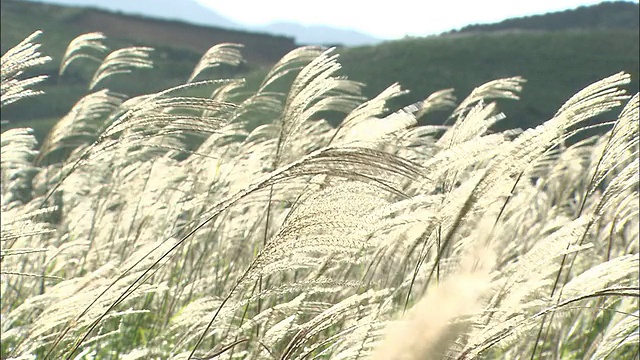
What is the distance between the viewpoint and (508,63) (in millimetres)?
43219

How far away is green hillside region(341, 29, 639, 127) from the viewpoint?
38875 millimetres

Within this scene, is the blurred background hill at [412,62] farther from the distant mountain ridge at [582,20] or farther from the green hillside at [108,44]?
the distant mountain ridge at [582,20]

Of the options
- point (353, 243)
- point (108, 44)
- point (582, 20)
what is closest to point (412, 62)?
point (108, 44)

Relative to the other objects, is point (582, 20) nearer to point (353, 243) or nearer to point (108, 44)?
point (108, 44)

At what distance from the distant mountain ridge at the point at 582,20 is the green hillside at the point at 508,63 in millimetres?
17529

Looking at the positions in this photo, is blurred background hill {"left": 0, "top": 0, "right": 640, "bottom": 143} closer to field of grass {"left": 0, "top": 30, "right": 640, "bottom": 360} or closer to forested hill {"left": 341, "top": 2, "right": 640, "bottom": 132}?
forested hill {"left": 341, "top": 2, "right": 640, "bottom": 132}

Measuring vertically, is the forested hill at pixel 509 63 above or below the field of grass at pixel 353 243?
below

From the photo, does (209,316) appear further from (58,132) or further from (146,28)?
(146,28)

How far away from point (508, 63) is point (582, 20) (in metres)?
28.9

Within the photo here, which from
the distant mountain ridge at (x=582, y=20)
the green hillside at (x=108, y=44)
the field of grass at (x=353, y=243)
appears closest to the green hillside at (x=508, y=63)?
the green hillside at (x=108, y=44)

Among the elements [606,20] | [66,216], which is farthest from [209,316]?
[606,20]

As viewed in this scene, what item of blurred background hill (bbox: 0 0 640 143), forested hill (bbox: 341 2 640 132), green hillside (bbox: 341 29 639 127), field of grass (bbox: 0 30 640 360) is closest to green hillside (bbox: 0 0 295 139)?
blurred background hill (bbox: 0 0 640 143)

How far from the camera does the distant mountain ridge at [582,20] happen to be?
6419 centimetres

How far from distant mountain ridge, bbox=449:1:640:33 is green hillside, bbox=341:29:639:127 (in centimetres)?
1753
